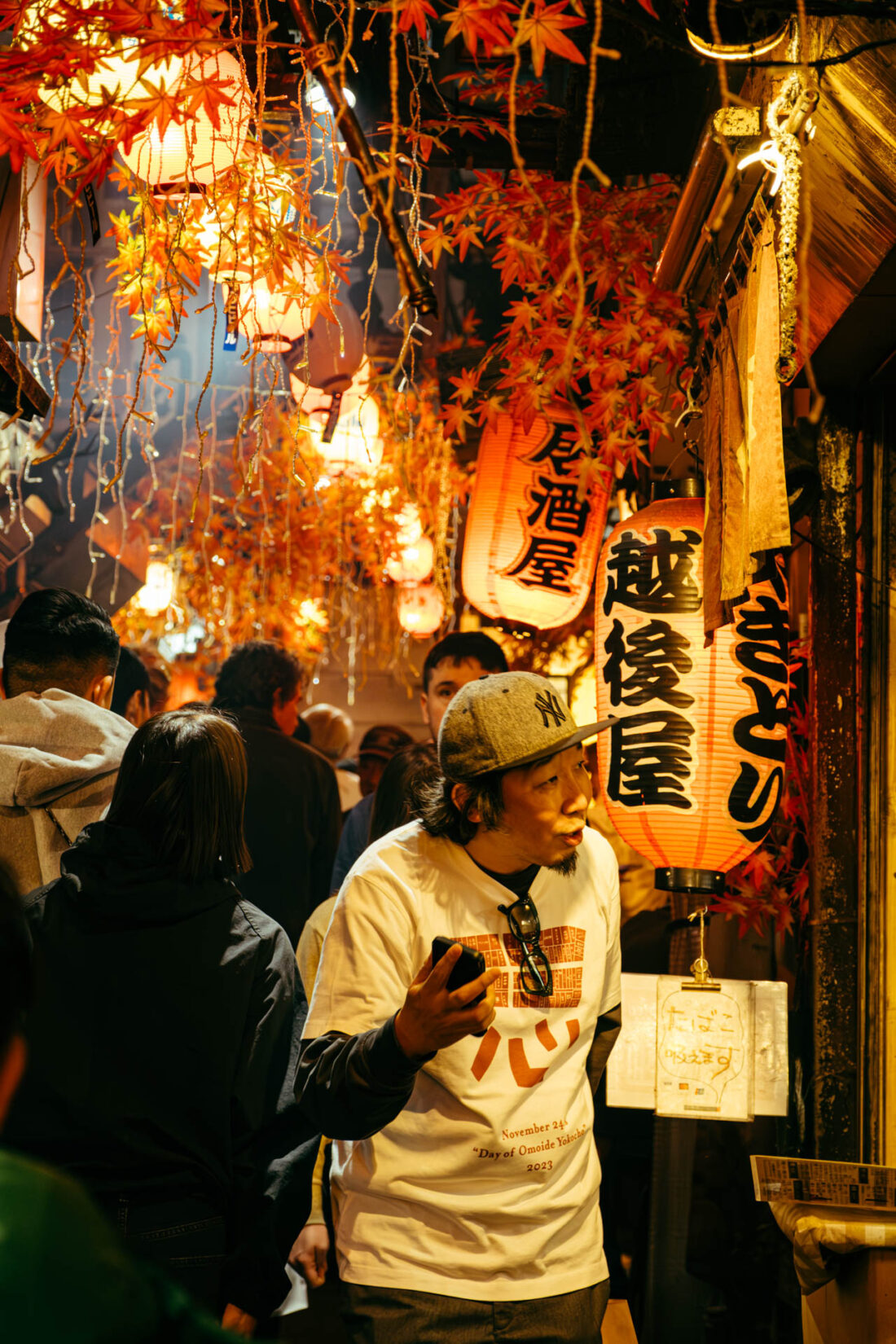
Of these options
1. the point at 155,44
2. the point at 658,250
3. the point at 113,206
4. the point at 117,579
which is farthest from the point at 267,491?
the point at 155,44

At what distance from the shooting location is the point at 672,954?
6.84 meters

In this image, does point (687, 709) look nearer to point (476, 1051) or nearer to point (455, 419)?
point (476, 1051)

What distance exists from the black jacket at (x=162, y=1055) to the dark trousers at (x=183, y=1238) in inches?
1.5

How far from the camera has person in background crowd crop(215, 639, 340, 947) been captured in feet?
22.1


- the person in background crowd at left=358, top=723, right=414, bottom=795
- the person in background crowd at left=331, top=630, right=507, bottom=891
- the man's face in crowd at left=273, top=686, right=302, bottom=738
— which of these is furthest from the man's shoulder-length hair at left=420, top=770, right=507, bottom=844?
the person in background crowd at left=358, top=723, right=414, bottom=795

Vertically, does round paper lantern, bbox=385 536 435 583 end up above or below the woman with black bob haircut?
above

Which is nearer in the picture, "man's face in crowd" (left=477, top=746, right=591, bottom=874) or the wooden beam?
"man's face in crowd" (left=477, top=746, right=591, bottom=874)

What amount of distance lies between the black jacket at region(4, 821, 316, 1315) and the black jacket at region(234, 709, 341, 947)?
3.20 metres

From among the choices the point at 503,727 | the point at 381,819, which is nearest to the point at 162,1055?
the point at 503,727

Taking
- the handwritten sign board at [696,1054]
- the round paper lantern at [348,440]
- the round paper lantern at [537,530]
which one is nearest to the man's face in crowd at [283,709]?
the round paper lantern at [537,530]

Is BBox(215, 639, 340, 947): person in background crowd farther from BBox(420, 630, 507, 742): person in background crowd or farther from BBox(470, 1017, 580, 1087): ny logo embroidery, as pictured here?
BBox(470, 1017, 580, 1087): ny logo embroidery

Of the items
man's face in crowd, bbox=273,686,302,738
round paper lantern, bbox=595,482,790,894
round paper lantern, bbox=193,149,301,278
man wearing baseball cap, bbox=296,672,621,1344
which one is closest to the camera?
man wearing baseball cap, bbox=296,672,621,1344

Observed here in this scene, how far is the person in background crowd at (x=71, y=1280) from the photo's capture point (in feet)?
4.16

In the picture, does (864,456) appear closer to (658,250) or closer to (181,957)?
(658,250)
